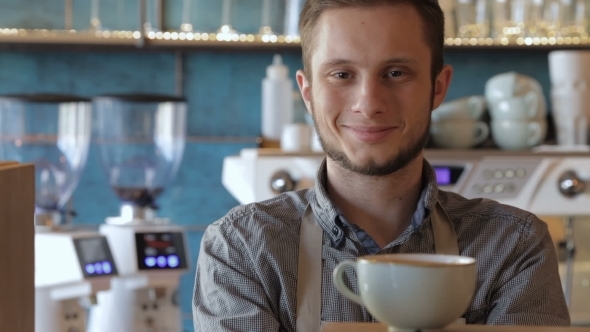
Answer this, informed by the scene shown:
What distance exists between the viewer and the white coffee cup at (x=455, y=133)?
2.28m

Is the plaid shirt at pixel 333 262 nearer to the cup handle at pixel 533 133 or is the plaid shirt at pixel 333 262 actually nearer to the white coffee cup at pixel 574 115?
the cup handle at pixel 533 133

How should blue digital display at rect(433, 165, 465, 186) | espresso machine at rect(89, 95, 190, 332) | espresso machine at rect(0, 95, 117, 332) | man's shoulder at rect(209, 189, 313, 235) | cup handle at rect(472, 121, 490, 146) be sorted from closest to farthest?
1. man's shoulder at rect(209, 189, 313, 235)
2. espresso machine at rect(0, 95, 117, 332)
3. espresso machine at rect(89, 95, 190, 332)
4. blue digital display at rect(433, 165, 465, 186)
5. cup handle at rect(472, 121, 490, 146)

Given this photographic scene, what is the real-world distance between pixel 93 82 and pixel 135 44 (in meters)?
0.26

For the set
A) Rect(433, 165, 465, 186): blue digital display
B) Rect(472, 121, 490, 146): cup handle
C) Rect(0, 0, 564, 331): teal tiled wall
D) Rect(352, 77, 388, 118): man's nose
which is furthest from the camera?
Rect(0, 0, 564, 331): teal tiled wall

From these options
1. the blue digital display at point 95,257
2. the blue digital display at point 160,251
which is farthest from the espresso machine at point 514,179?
the blue digital display at point 95,257

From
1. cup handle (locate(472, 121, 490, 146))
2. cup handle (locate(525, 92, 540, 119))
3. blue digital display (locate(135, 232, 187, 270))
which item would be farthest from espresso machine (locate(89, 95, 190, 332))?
cup handle (locate(525, 92, 540, 119))

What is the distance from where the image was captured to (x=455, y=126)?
7.47 ft

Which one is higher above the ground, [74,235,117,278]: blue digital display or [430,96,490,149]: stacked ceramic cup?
[430,96,490,149]: stacked ceramic cup

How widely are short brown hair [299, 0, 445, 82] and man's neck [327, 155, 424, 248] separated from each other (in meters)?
0.12

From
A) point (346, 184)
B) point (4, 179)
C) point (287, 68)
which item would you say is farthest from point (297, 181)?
point (4, 179)

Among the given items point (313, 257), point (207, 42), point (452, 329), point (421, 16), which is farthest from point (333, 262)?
point (207, 42)

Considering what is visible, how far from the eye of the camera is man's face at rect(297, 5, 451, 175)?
98 centimetres

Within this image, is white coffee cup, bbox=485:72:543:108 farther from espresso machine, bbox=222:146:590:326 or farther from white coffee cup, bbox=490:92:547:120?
espresso machine, bbox=222:146:590:326

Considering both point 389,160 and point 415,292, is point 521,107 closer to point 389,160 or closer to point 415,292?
point 389,160
